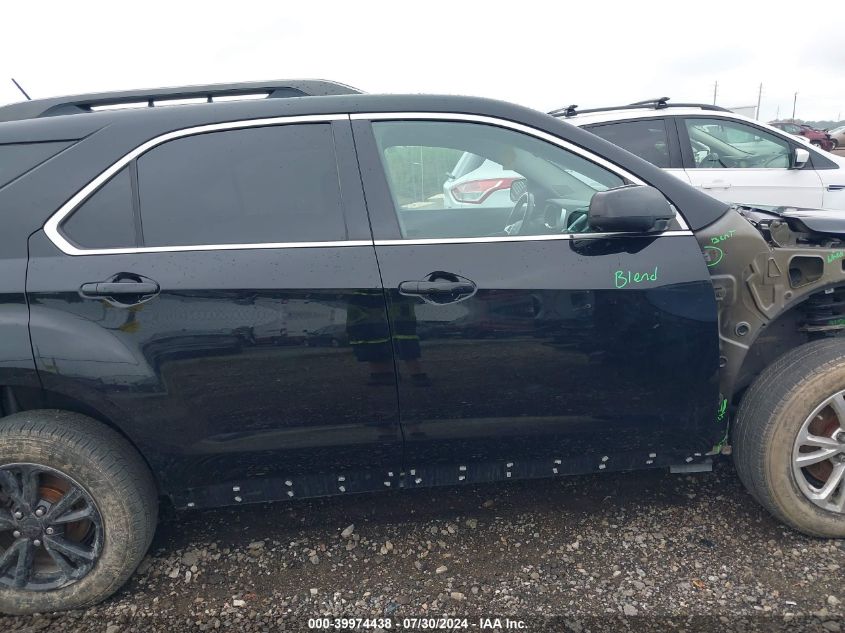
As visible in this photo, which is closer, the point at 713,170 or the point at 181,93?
the point at 181,93

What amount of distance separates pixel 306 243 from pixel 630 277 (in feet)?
4.01

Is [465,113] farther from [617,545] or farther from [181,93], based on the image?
[617,545]

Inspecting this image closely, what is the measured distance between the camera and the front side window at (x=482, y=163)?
2.20m

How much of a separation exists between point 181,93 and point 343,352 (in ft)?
4.17

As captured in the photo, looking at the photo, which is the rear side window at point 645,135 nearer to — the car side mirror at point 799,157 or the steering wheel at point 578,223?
the car side mirror at point 799,157

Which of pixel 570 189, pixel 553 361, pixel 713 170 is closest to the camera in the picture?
pixel 553 361

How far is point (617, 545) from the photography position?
2.45 m

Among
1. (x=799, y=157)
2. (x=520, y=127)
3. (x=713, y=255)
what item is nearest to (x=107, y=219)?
(x=520, y=127)

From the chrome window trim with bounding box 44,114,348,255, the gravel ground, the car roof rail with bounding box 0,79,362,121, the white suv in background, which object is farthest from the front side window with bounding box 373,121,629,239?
the white suv in background

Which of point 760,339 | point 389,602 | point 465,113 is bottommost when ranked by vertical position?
point 389,602

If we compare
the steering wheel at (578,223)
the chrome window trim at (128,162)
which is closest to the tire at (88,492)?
the chrome window trim at (128,162)

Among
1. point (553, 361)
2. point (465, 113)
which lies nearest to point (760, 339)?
point (553, 361)

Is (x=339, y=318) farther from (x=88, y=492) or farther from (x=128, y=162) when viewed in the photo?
(x=88, y=492)

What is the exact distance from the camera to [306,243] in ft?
6.92
